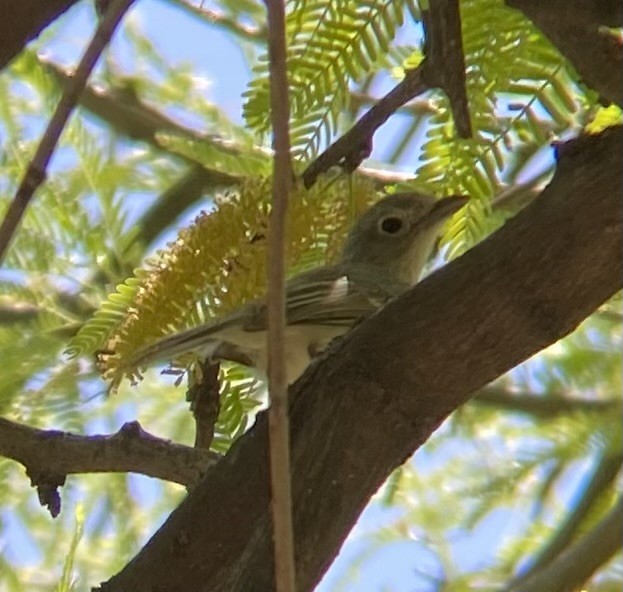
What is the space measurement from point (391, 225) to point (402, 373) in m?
1.63

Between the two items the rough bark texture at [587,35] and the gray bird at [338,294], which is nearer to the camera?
the rough bark texture at [587,35]

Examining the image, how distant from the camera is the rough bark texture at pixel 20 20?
52.7 inches

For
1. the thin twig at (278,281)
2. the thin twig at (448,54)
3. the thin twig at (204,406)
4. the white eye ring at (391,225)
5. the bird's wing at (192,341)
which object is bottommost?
the thin twig at (278,281)

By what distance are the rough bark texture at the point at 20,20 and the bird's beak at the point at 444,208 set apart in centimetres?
59

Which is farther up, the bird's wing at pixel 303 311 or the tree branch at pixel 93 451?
the bird's wing at pixel 303 311

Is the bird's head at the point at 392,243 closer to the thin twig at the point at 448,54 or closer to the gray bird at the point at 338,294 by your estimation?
the gray bird at the point at 338,294

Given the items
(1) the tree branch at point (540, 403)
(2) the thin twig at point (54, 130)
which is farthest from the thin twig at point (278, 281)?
(1) the tree branch at point (540, 403)

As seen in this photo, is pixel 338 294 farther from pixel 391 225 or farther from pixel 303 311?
pixel 391 225

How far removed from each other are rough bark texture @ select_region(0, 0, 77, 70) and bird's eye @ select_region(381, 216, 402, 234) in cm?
152

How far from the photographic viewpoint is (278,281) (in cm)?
94

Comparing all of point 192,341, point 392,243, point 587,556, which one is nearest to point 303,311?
point 192,341

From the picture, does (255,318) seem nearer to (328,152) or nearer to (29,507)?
(328,152)

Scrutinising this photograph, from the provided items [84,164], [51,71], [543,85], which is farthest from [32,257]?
[543,85]

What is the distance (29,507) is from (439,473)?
866mm
